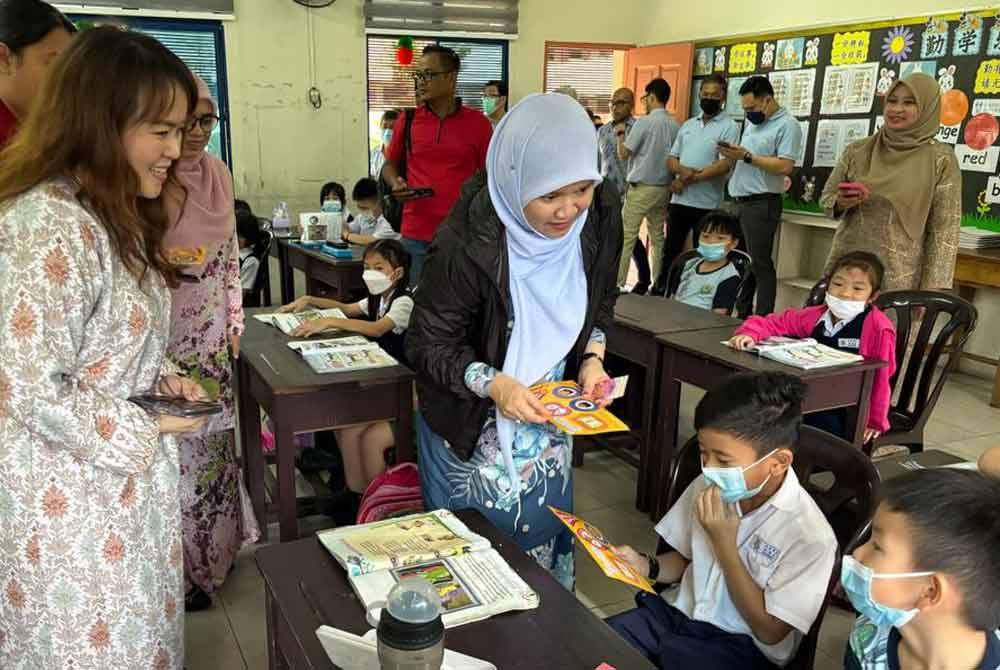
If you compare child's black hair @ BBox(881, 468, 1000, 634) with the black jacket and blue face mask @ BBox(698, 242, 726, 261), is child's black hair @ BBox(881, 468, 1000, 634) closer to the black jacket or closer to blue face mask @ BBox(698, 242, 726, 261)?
the black jacket

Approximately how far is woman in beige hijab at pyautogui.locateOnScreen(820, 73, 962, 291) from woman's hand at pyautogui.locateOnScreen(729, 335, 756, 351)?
1450 mm

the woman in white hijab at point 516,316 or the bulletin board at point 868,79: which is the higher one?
the bulletin board at point 868,79

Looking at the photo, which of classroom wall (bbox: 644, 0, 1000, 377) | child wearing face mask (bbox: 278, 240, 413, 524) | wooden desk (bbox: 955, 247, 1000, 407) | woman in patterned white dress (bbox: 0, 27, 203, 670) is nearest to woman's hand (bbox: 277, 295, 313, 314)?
child wearing face mask (bbox: 278, 240, 413, 524)

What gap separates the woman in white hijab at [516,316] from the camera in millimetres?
1464

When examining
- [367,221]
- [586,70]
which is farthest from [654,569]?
[586,70]

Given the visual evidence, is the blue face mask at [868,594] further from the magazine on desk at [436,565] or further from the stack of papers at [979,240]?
the stack of papers at [979,240]

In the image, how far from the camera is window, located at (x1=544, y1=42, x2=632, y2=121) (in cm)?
759

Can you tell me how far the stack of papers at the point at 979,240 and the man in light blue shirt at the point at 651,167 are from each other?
7.29 ft

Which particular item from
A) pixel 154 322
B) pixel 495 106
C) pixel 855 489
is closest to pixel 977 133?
pixel 495 106

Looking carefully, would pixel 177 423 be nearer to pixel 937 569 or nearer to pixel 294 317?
pixel 937 569

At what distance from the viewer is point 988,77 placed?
466 centimetres

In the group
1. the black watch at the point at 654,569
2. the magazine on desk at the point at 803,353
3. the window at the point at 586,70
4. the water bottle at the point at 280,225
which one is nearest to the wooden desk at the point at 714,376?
the magazine on desk at the point at 803,353

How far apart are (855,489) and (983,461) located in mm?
343

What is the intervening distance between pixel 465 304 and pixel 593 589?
1360mm
